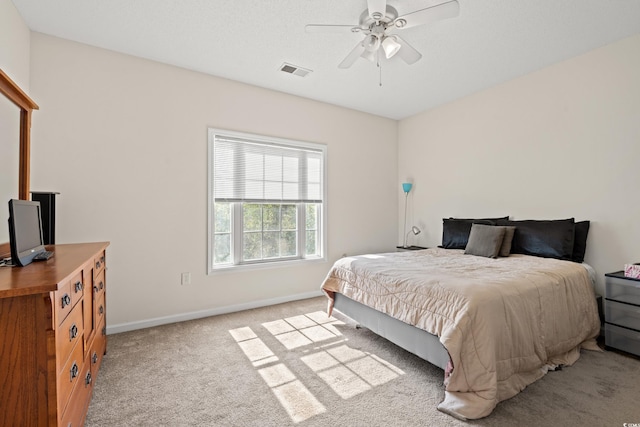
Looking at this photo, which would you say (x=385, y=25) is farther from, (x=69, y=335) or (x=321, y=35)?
(x=69, y=335)

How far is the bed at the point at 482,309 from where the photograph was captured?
1744 mm

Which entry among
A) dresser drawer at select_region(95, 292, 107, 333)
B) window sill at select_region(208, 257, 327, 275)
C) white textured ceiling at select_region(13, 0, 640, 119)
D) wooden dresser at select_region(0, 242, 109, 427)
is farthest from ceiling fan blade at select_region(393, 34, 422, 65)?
dresser drawer at select_region(95, 292, 107, 333)

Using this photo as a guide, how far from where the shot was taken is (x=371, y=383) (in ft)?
6.73

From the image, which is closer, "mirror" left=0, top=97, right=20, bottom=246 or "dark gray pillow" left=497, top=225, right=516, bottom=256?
"mirror" left=0, top=97, right=20, bottom=246

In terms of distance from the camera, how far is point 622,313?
7.89 feet

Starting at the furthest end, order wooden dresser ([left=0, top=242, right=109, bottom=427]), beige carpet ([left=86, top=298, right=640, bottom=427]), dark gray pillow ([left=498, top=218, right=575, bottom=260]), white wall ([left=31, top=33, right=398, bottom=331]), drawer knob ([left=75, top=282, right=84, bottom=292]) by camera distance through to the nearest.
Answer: dark gray pillow ([left=498, top=218, right=575, bottom=260])
white wall ([left=31, top=33, right=398, bottom=331])
beige carpet ([left=86, top=298, right=640, bottom=427])
drawer knob ([left=75, top=282, right=84, bottom=292])
wooden dresser ([left=0, top=242, right=109, bottom=427])

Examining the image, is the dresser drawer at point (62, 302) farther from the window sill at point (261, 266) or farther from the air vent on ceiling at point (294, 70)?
the air vent on ceiling at point (294, 70)

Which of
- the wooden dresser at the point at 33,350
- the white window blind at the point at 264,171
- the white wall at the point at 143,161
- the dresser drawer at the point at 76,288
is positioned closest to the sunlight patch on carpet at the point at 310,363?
the white wall at the point at 143,161

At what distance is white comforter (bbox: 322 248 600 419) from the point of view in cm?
174

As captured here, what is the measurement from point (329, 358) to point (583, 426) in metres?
1.55

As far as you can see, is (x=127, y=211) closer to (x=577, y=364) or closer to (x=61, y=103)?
(x=61, y=103)

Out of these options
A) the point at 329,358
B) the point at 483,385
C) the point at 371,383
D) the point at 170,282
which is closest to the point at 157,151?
the point at 170,282

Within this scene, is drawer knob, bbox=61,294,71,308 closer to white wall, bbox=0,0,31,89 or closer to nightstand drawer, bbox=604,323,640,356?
white wall, bbox=0,0,31,89

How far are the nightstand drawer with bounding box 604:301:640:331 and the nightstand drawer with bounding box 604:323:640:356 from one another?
4cm
